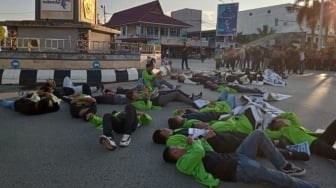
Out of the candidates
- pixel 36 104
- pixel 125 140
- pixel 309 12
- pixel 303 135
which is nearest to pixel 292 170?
pixel 303 135

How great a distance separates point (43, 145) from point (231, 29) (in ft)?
122

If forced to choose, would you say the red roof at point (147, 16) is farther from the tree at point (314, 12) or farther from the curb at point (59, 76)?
the curb at point (59, 76)

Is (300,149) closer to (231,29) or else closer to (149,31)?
(231,29)

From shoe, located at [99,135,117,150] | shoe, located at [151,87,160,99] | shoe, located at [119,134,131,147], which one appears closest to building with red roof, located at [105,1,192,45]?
shoe, located at [151,87,160,99]

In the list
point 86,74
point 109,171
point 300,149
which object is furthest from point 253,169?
point 86,74

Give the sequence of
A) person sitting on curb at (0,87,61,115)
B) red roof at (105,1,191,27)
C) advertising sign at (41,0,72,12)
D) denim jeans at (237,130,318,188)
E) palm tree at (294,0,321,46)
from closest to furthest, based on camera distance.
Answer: denim jeans at (237,130,318,188) < person sitting on curb at (0,87,61,115) < advertising sign at (41,0,72,12) < palm tree at (294,0,321,46) < red roof at (105,1,191,27)

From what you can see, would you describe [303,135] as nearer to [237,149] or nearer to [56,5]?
[237,149]

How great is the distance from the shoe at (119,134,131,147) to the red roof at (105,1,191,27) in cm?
4957

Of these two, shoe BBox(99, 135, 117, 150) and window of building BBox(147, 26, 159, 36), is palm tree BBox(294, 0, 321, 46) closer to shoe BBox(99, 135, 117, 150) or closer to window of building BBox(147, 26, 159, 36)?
window of building BBox(147, 26, 159, 36)

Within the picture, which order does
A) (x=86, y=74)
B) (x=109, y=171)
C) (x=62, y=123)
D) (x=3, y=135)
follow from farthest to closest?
(x=86, y=74), (x=62, y=123), (x=3, y=135), (x=109, y=171)

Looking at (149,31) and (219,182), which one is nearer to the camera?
(219,182)

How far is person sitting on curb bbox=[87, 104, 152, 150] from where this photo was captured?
16.5 ft

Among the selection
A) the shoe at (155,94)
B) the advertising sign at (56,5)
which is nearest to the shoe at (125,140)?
the shoe at (155,94)

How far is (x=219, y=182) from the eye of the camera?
12.9ft
